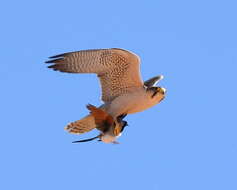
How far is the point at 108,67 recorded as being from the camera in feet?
46.0

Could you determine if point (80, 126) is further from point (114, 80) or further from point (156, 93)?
point (156, 93)

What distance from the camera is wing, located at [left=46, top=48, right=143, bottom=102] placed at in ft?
45.3

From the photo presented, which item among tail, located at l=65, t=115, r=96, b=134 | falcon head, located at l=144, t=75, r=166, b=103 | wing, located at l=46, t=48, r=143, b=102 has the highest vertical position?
wing, located at l=46, t=48, r=143, b=102

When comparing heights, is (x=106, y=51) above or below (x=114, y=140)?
above

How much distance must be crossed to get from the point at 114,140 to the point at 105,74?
1.58 meters

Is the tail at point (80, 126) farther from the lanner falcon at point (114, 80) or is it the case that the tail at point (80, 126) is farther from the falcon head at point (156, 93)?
the falcon head at point (156, 93)

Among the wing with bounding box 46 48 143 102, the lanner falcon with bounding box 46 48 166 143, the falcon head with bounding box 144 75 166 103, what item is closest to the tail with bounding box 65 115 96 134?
the lanner falcon with bounding box 46 48 166 143

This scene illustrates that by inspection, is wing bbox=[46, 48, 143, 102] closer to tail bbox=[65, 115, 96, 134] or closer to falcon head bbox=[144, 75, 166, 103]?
falcon head bbox=[144, 75, 166, 103]

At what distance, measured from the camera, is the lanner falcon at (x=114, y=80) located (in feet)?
44.8

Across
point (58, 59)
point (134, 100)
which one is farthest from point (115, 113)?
point (58, 59)

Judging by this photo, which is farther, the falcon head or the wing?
the wing

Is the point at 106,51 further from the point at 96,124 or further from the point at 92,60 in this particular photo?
the point at 96,124

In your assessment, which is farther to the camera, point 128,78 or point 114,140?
point 128,78

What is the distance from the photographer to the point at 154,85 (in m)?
14.2
